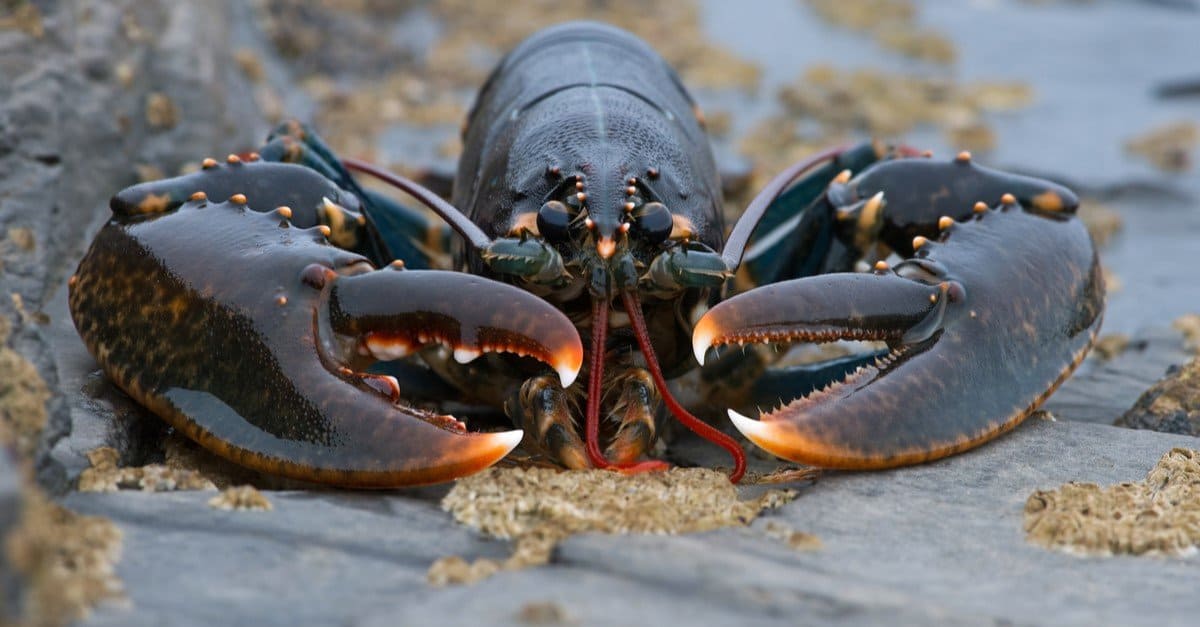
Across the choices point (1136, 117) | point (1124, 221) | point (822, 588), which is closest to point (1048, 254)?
point (822, 588)

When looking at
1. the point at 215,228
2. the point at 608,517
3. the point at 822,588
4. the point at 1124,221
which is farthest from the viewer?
the point at 1124,221

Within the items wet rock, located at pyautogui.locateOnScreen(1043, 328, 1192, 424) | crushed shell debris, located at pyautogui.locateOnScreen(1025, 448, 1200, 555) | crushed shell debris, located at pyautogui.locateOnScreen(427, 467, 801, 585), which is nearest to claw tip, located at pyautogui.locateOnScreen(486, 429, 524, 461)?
crushed shell debris, located at pyautogui.locateOnScreen(427, 467, 801, 585)

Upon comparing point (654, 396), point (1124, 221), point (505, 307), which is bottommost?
point (1124, 221)

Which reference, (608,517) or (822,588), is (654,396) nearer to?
(608,517)

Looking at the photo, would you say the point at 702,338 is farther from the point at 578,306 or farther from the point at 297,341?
the point at 297,341

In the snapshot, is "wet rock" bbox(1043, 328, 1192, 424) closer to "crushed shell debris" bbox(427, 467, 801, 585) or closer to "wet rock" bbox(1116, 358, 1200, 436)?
"wet rock" bbox(1116, 358, 1200, 436)

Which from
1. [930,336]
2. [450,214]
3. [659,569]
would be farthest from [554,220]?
[659,569]

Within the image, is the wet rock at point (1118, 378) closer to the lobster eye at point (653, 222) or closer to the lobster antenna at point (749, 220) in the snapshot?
the lobster antenna at point (749, 220)
